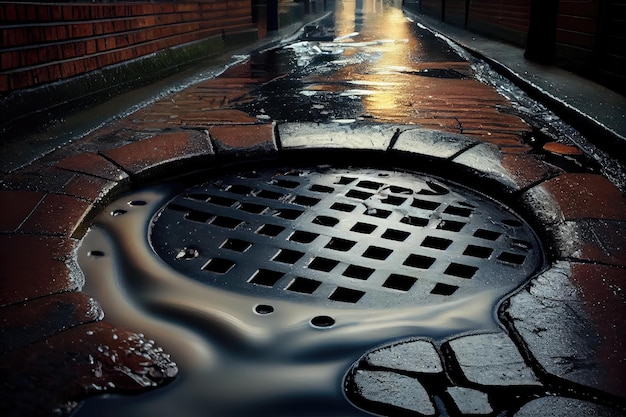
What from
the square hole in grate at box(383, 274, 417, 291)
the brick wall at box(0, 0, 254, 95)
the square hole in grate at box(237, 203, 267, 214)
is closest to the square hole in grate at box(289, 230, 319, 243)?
the square hole in grate at box(237, 203, 267, 214)

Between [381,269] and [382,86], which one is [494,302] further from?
[382,86]

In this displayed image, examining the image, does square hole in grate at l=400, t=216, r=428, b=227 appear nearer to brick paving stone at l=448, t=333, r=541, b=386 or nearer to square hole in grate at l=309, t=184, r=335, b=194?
square hole in grate at l=309, t=184, r=335, b=194

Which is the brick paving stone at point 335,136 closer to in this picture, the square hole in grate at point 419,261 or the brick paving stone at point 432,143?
the brick paving stone at point 432,143

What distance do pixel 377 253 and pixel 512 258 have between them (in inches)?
15.3

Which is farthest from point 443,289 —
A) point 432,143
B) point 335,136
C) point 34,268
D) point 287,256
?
point 335,136

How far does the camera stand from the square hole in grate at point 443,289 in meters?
1.37

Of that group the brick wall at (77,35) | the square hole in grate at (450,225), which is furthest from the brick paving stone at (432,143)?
the brick wall at (77,35)

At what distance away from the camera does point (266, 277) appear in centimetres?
146

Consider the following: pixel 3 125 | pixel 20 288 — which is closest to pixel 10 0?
pixel 3 125

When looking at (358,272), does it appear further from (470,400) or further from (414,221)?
(470,400)

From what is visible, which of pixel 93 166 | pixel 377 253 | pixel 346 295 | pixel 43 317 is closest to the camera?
pixel 43 317

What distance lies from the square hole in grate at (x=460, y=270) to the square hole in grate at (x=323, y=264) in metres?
0.31

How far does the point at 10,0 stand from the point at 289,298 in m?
2.54

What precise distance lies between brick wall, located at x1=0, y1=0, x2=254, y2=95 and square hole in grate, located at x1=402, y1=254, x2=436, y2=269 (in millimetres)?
2367
